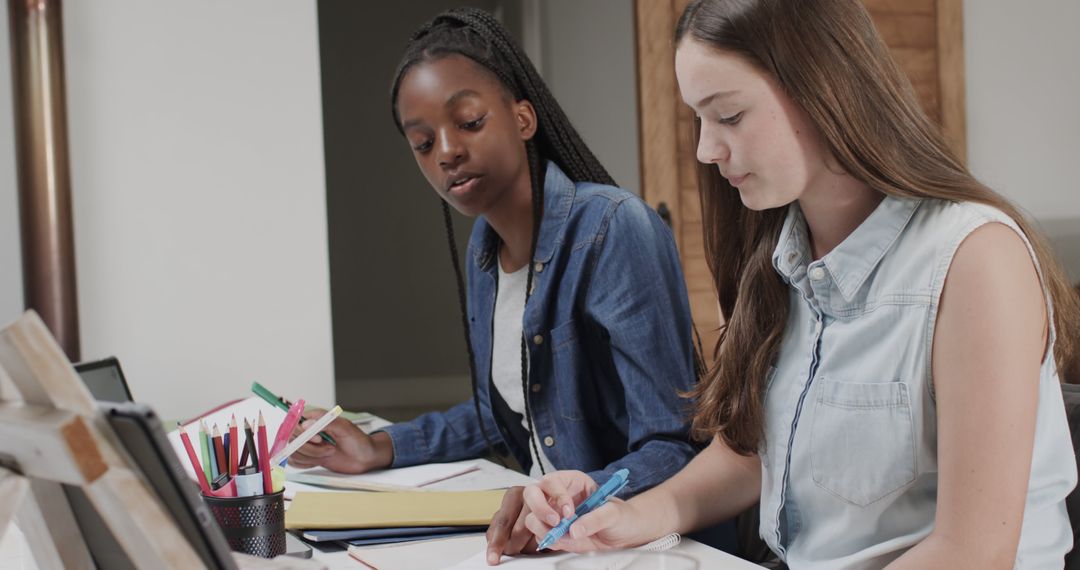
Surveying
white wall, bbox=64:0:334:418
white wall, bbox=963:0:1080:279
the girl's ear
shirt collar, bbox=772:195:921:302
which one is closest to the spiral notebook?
shirt collar, bbox=772:195:921:302

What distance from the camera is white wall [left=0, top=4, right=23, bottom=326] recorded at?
2049 millimetres

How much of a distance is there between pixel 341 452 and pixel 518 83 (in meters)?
0.61

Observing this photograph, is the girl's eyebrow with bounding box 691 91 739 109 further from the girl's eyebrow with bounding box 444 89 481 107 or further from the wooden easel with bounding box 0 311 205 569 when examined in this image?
the wooden easel with bounding box 0 311 205 569

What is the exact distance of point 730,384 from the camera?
3.52ft

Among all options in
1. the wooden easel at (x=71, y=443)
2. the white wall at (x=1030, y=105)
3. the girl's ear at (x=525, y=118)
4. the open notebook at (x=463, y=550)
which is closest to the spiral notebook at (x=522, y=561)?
the open notebook at (x=463, y=550)

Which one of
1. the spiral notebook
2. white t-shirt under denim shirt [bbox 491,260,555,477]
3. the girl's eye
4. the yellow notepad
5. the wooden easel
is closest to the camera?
the wooden easel

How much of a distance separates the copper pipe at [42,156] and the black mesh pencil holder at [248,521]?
54.0 inches

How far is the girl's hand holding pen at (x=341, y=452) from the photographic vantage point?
53.9 inches

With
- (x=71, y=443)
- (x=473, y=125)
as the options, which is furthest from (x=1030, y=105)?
(x=71, y=443)

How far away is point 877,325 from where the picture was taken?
90 centimetres

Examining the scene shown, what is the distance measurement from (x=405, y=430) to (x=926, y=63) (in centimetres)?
250

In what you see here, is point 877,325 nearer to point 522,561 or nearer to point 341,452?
point 522,561

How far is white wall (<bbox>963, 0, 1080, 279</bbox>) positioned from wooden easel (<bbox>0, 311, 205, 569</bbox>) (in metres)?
3.33

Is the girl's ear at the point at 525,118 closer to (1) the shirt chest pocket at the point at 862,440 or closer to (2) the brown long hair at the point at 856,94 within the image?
(2) the brown long hair at the point at 856,94
